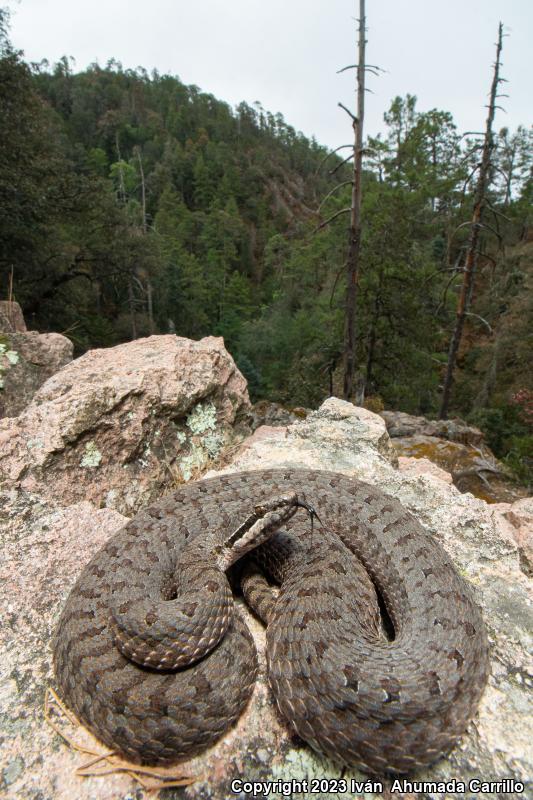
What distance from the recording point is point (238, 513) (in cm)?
311

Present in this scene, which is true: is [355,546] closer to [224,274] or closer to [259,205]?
[224,274]

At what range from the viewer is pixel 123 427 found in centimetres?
414

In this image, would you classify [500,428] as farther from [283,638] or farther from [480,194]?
[283,638]

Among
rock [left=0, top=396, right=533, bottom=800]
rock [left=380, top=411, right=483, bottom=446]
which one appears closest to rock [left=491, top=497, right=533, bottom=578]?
rock [left=0, top=396, right=533, bottom=800]

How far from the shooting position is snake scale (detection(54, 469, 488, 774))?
7.32ft

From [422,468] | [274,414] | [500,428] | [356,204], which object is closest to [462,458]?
[422,468]

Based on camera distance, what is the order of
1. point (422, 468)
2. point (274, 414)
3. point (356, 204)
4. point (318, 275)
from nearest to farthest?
1. point (422, 468)
2. point (356, 204)
3. point (274, 414)
4. point (318, 275)

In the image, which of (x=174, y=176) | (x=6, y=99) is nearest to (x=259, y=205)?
(x=174, y=176)

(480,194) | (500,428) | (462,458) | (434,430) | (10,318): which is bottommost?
(500,428)

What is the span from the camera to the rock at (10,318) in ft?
21.4

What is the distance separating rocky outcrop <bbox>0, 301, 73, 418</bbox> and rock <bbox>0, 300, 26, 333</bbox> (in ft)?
0.38

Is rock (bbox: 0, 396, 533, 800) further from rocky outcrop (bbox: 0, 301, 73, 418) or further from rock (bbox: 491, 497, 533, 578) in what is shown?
rocky outcrop (bbox: 0, 301, 73, 418)

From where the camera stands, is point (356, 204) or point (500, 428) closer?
point (356, 204)

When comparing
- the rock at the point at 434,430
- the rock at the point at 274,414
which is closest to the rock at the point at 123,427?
the rock at the point at 274,414
